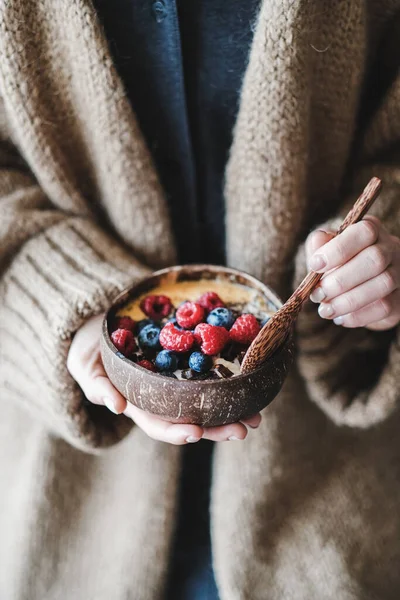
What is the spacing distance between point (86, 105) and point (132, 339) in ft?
1.16

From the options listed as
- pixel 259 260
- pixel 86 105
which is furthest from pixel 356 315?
pixel 86 105

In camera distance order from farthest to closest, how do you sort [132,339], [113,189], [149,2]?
[113,189] < [149,2] < [132,339]

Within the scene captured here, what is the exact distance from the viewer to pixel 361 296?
1.85 ft

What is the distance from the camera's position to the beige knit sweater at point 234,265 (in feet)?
2.20

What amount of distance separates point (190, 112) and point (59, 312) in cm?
35

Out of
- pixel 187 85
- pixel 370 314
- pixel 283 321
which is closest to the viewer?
pixel 283 321

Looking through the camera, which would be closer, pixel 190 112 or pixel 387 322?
pixel 387 322

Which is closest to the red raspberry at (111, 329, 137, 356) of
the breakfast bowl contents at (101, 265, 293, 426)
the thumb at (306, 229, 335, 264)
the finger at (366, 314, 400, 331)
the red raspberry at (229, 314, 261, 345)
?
the breakfast bowl contents at (101, 265, 293, 426)

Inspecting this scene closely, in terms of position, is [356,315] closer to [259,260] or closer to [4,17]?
[259,260]

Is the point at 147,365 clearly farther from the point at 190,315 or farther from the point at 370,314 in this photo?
the point at 370,314

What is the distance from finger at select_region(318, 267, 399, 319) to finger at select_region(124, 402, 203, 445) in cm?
19

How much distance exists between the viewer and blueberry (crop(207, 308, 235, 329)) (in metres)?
0.57

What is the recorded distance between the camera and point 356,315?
0.61m

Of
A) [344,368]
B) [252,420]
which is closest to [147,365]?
[252,420]
